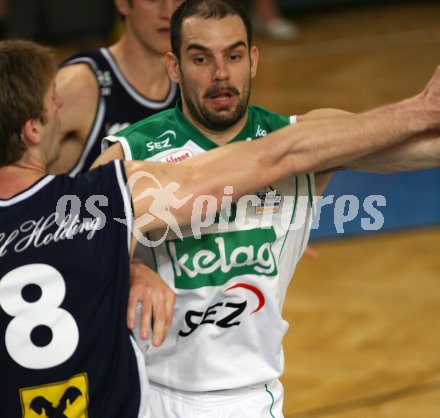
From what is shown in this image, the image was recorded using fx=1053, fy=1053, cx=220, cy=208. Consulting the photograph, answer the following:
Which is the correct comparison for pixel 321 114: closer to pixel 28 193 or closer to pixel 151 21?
pixel 28 193

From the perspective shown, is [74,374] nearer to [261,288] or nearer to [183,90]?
[261,288]

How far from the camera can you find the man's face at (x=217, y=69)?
362 centimetres

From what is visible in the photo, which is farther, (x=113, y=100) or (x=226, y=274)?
(x=113, y=100)

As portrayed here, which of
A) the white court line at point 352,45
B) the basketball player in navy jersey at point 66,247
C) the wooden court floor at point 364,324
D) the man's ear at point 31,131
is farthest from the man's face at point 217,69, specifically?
the white court line at point 352,45

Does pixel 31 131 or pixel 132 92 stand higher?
pixel 132 92

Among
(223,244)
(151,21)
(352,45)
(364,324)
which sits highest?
(352,45)

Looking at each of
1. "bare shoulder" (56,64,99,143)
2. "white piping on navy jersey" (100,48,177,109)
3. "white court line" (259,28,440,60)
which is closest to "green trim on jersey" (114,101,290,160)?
"bare shoulder" (56,64,99,143)

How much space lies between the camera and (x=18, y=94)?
10.5ft

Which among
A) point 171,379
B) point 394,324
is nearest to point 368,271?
point 394,324

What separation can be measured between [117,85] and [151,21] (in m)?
0.35

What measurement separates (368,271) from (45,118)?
4247mm

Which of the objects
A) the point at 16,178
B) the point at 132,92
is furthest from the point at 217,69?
the point at 132,92

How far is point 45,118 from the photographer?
3293mm

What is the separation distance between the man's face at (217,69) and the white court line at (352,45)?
28.5 feet
